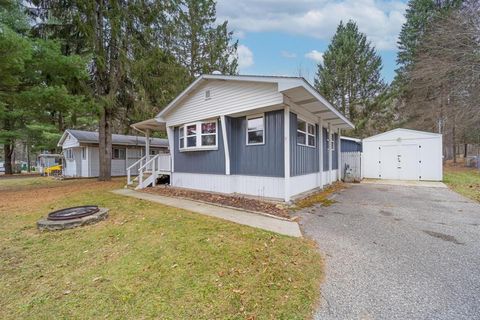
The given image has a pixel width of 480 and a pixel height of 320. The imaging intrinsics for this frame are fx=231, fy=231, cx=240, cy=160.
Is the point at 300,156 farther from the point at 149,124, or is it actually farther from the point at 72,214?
the point at 149,124

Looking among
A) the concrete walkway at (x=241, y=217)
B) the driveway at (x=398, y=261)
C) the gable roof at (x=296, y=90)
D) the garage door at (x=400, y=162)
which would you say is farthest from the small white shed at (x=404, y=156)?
the concrete walkway at (x=241, y=217)

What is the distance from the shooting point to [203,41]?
19.7 meters

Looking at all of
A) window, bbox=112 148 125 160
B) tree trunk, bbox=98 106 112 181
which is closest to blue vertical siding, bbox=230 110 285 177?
tree trunk, bbox=98 106 112 181

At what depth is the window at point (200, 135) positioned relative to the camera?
917 cm

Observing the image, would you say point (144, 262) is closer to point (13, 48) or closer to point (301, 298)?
point (301, 298)

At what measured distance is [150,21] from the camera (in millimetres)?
13594

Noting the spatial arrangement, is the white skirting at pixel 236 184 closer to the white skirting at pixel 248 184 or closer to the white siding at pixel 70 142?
the white skirting at pixel 248 184

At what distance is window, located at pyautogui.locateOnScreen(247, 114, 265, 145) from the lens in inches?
314

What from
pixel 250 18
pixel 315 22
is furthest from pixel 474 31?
pixel 250 18

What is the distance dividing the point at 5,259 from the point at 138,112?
11042mm

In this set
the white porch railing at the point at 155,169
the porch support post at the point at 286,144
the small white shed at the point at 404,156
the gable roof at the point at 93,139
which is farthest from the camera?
the gable roof at the point at 93,139

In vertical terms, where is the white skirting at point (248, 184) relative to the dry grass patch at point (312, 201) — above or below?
above

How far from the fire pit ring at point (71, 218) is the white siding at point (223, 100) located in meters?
5.05

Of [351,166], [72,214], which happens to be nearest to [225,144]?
[72,214]
